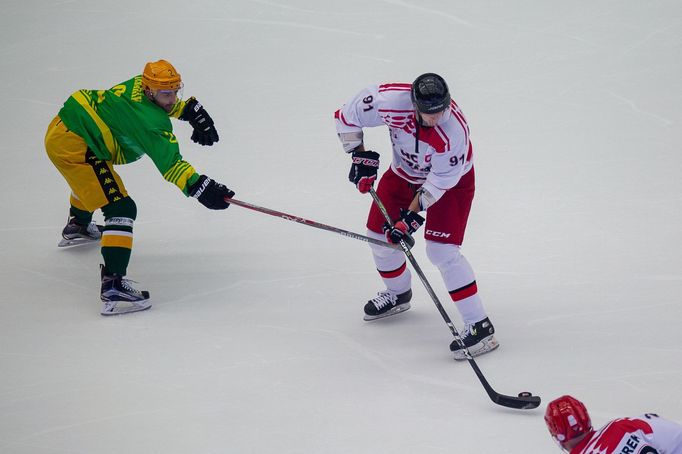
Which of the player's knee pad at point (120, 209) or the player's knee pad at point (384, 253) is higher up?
the player's knee pad at point (384, 253)

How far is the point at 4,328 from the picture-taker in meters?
3.98

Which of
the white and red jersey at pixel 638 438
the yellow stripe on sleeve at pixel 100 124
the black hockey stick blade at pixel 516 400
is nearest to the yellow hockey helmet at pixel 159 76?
the yellow stripe on sleeve at pixel 100 124

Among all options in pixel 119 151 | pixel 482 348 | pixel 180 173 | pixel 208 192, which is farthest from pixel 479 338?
pixel 119 151

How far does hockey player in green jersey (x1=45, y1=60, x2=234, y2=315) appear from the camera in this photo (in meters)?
4.02

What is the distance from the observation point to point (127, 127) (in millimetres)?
4066

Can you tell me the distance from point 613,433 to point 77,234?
3.26m

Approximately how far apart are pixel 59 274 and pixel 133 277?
1.17ft

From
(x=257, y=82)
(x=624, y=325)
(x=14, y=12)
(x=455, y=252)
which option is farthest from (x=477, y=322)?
(x=14, y=12)

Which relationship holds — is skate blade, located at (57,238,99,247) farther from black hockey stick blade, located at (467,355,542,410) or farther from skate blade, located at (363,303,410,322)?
black hockey stick blade, located at (467,355,542,410)

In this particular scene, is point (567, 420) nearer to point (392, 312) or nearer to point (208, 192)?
point (392, 312)

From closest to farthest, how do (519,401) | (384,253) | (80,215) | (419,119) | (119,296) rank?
(519,401) → (419,119) → (384,253) → (119,296) → (80,215)

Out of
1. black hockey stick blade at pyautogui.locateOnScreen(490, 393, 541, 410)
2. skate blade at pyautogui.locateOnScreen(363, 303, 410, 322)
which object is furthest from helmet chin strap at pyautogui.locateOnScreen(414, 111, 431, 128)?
black hockey stick blade at pyautogui.locateOnScreen(490, 393, 541, 410)

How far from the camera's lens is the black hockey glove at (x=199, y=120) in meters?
4.45

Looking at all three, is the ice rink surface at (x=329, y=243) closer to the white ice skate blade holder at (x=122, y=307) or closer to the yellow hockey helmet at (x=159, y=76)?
the white ice skate blade holder at (x=122, y=307)
